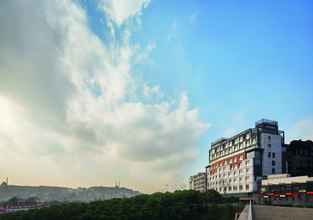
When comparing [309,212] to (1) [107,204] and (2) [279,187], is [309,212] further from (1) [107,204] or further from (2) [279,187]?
(1) [107,204]

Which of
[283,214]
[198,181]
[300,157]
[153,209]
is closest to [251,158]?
[300,157]

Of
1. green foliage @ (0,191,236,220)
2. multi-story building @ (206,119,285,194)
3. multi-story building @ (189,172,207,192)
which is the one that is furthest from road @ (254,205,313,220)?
multi-story building @ (189,172,207,192)

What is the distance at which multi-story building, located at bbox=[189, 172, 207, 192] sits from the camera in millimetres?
148250

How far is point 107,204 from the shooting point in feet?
235

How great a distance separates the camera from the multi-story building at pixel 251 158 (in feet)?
261

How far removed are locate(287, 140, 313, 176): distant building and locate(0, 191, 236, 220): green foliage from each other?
24.2 m

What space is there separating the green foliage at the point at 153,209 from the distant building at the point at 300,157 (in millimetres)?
24173

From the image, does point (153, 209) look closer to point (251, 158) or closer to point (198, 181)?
point (251, 158)

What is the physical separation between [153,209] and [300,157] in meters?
44.7

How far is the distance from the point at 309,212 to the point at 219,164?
61735 millimetres

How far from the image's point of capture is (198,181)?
155375mm

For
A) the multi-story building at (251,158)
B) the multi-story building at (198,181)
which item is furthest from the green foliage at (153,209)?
the multi-story building at (198,181)

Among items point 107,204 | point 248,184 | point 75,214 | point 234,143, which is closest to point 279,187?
point 248,184

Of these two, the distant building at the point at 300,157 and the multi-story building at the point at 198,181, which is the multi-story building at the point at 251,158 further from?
the multi-story building at the point at 198,181
